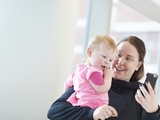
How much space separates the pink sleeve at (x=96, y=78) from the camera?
1.48m

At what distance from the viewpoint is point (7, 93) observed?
165 centimetres

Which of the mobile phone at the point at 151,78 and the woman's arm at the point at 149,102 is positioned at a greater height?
the mobile phone at the point at 151,78

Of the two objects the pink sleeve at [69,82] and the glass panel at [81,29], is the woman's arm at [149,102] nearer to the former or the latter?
the pink sleeve at [69,82]

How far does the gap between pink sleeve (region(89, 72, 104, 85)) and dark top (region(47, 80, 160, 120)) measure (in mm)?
146

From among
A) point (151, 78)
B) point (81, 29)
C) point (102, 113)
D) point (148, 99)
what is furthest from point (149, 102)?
point (81, 29)

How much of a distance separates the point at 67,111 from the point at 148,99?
51cm

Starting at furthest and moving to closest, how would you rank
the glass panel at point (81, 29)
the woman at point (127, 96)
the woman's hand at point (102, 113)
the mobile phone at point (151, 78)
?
1. the glass panel at point (81, 29)
2. the mobile phone at point (151, 78)
3. the woman at point (127, 96)
4. the woman's hand at point (102, 113)

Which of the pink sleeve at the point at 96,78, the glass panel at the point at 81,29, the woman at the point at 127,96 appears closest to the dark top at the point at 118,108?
the woman at the point at 127,96

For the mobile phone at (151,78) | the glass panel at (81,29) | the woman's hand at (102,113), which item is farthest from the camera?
the glass panel at (81,29)

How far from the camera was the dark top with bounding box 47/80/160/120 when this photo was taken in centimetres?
152

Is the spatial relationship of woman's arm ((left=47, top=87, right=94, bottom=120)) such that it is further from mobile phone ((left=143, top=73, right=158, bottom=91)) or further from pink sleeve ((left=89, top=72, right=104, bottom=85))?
mobile phone ((left=143, top=73, right=158, bottom=91))

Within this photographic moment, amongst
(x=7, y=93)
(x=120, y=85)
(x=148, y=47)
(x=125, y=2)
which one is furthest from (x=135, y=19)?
(x=7, y=93)

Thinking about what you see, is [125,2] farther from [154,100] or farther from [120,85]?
[154,100]

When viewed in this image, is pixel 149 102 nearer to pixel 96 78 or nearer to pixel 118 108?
pixel 118 108
